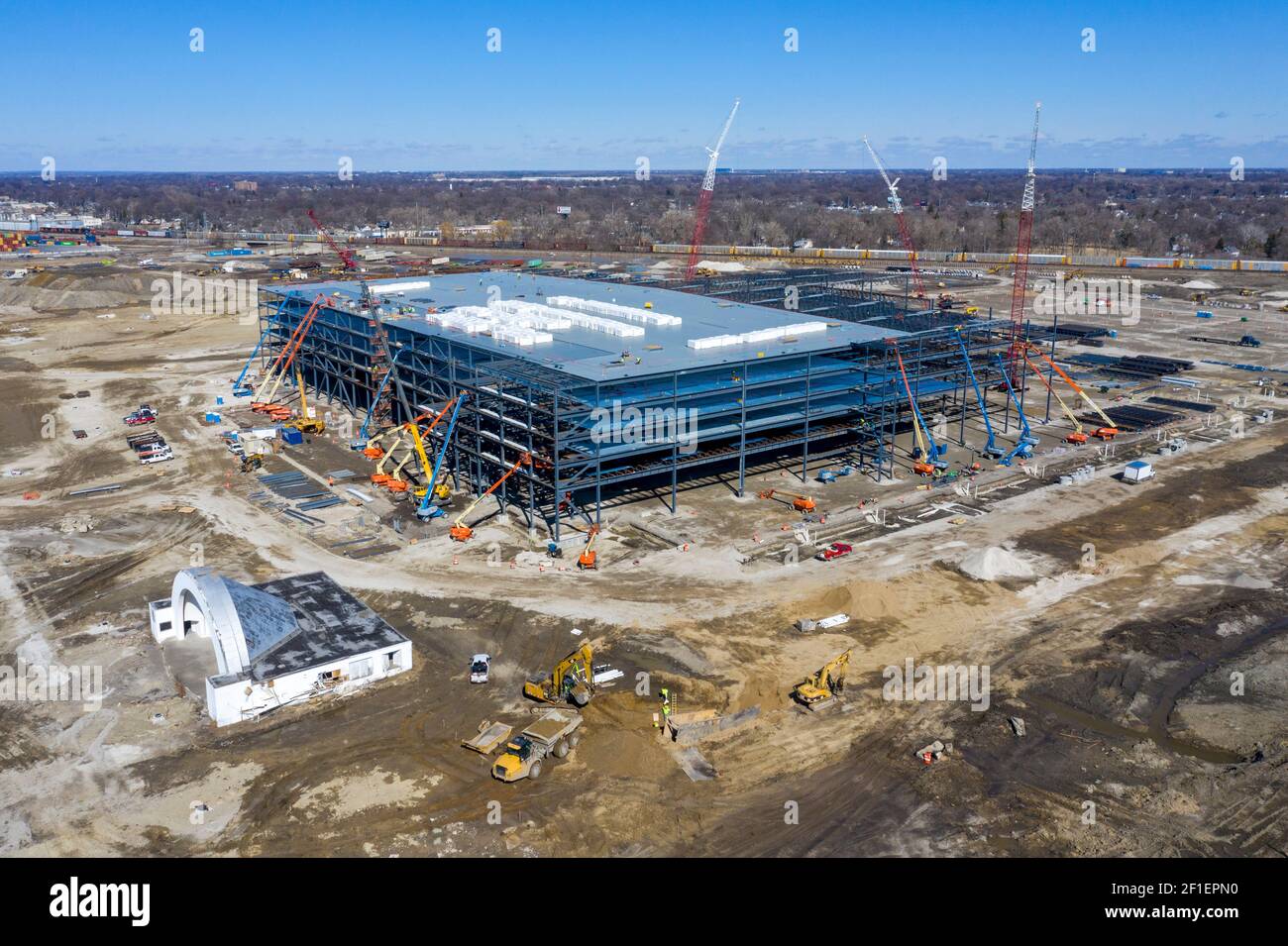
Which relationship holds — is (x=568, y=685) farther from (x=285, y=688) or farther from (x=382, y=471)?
(x=382, y=471)

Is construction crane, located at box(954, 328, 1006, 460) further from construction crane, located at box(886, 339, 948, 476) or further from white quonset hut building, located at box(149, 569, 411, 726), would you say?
white quonset hut building, located at box(149, 569, 411, 726)

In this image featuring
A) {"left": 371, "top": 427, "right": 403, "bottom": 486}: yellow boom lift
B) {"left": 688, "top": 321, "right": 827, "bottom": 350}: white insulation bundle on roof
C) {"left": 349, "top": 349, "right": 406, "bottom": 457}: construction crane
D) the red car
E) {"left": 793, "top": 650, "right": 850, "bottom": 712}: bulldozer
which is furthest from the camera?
{"left": 349, "top": 349, "right": 406, "bottom": 457}: construction crane

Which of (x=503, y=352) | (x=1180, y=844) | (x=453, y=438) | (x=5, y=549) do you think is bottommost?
(x=1180, y=844)

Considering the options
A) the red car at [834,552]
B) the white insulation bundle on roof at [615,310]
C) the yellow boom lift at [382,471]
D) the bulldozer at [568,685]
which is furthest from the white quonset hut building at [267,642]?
the white insulation bundle on roof at [615,310]

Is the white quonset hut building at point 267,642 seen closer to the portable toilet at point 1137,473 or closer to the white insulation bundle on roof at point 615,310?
the white insulation bundle on roof at point 615,310

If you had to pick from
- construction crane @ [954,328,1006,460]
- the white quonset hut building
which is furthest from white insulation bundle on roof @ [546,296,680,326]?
the white quonset hut building

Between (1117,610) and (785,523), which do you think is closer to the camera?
(1117,610)
